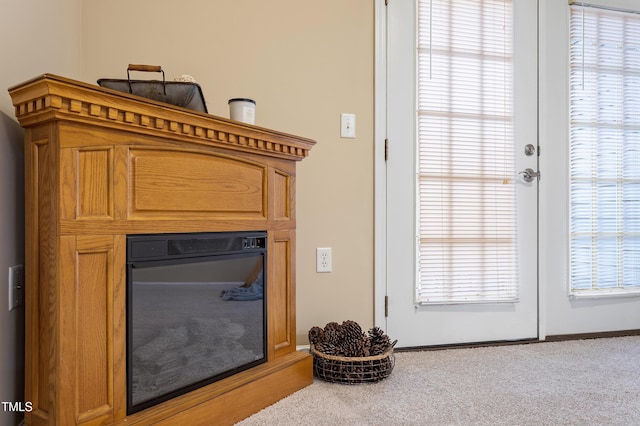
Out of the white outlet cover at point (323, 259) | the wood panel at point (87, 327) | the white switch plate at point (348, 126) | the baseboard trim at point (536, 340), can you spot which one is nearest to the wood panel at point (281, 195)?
the white outlet cover at point (323, 259)

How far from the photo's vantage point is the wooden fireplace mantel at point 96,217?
1043 millimetres

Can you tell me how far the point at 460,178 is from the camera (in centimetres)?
231

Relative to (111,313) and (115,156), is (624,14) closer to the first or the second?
(115,156)

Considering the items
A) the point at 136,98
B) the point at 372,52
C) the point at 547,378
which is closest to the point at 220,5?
the point at 372,52

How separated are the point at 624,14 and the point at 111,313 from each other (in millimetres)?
3130

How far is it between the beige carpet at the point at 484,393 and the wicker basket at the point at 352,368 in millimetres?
31

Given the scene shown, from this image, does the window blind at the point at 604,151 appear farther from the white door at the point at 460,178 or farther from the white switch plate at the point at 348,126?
the white switch plate at the point at 348,126

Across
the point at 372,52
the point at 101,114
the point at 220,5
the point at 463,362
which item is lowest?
the point at 463,362

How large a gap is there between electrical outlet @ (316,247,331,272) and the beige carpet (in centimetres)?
56

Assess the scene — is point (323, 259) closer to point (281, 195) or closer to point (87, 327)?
point (281, 195)

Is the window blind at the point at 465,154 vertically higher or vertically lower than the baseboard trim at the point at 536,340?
higher

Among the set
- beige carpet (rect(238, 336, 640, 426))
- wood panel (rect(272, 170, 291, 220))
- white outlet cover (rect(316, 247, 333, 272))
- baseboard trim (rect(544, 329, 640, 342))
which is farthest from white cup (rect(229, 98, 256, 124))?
baseboard trim (rect(544, 329, 640, 342))

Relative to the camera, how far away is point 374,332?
74.7 inches

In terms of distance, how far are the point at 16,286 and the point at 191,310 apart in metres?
0.48
